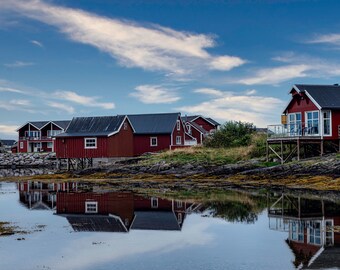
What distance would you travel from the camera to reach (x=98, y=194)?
3225 centimetres

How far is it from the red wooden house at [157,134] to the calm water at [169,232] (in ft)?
139

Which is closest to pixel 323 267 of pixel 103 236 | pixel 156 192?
pixel 103 236

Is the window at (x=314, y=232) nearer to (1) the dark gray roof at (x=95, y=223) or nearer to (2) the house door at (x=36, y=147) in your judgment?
(1) the dark gray roof at (x=95, y=223)

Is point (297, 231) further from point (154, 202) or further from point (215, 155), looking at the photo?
point (215, 155)

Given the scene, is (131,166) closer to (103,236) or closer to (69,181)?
→ (69,181)

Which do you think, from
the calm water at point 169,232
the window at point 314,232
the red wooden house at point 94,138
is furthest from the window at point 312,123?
the window at point 314,232

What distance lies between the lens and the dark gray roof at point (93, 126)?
6069cm

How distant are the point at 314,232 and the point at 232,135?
140ft

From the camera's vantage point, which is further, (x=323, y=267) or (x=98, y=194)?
(x=98, y=194)

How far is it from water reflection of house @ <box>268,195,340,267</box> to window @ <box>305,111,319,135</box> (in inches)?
737

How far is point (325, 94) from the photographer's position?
1815 inches

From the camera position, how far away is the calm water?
1342 cm

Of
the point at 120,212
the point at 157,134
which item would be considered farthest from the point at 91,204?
the point at 157,134

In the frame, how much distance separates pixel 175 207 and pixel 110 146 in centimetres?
3608
